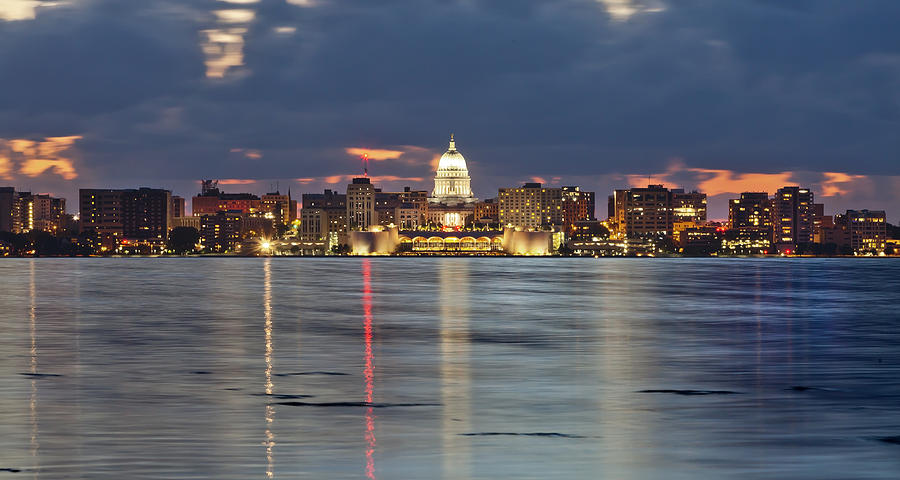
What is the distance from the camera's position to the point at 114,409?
23.6 m

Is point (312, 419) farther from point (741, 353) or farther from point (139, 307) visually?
point (139, 307)

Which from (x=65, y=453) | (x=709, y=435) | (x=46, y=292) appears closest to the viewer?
(x=65, y=453)

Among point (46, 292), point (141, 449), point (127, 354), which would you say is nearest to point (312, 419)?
point (141, 449)

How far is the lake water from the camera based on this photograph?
1794cm

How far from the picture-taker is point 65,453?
60.6ft

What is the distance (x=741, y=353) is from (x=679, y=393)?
12.5 m

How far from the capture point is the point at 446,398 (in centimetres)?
2606

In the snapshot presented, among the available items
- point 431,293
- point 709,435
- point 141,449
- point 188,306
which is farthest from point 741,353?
point 431,293

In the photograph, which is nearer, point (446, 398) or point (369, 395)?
point (446, 398)

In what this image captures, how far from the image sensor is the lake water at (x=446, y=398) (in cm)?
1794

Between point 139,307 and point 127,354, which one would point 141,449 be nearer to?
point 127,354

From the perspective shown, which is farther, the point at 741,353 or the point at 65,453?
the point at 741,353

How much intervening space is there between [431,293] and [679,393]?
6584cm

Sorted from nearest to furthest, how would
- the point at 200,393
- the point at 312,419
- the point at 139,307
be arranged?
the point at 312,419, the point at 200,393, the point at 139,307
